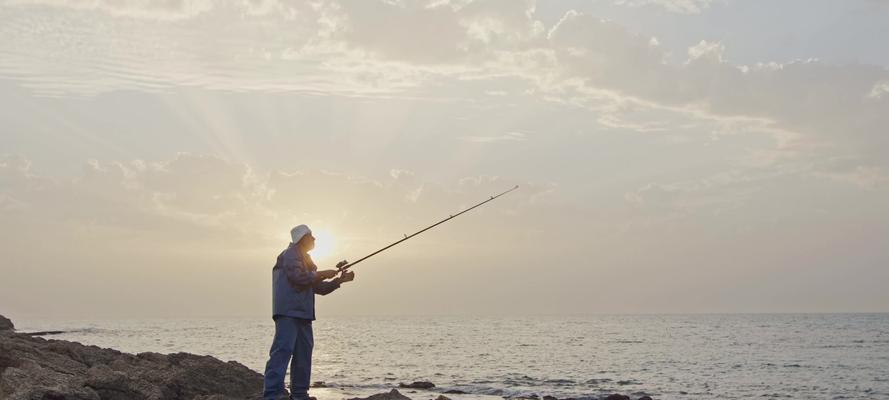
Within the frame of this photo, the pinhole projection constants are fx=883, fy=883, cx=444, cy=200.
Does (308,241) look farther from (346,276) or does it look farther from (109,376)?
(109,376)

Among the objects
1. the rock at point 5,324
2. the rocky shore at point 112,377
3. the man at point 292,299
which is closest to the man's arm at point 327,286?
the man at point 292,299

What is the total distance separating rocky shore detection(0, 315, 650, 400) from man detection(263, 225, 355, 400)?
141 centimetres

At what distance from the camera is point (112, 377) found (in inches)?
463

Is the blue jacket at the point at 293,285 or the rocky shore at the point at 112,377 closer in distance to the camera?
the blue jacket at the point at 293,285

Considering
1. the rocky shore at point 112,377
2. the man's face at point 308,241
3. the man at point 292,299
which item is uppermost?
the man's face at point 308,241

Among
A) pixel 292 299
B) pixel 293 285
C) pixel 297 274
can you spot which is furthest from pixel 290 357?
pixel 297 274

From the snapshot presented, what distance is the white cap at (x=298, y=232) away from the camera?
10188mm

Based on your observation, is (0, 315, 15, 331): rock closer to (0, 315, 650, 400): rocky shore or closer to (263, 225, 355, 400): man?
(0, 315, 650, 400): rocky shore

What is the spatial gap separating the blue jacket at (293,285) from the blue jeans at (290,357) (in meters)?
0.12

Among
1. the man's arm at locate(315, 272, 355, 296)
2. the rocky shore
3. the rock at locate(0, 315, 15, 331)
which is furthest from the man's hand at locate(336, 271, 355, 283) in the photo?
the rock at locate(0, 315, 15, 331)

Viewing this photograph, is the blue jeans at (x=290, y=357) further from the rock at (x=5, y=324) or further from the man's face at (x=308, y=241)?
the rock at (x=5, y=324)

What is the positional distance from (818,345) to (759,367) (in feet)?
71.0

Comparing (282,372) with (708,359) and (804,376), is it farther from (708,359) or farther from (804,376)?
(708,359)

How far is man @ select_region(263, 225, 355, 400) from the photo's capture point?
10.0 metres
